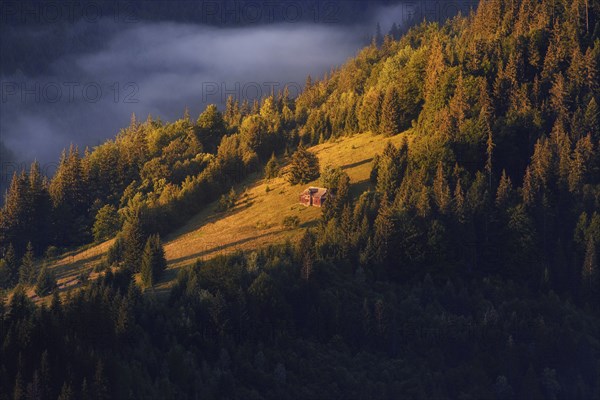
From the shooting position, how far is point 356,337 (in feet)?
331

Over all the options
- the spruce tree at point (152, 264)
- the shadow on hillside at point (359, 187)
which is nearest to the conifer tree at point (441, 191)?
the shadow on hillside at point (359, 187)

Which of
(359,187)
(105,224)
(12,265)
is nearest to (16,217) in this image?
(105,224)

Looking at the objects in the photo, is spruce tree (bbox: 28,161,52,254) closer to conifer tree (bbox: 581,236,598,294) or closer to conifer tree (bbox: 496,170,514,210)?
conifer tree (bbox: 496,170,514,210)

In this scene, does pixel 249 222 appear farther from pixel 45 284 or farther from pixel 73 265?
pixel 45 284

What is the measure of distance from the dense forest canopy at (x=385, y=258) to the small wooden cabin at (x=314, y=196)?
4273mm

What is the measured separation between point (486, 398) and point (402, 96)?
6463cm

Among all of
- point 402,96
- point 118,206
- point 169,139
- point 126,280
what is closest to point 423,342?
point 126,280

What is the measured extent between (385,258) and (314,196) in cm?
1933

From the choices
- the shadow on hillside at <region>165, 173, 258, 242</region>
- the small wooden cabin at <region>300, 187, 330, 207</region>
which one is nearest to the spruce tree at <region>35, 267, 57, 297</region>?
the shadow on hillside at <region>165, 173, 258, 242</region>

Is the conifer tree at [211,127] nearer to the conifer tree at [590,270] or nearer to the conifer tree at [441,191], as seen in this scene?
the conifer tree at [441,191]

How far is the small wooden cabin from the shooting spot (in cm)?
12719

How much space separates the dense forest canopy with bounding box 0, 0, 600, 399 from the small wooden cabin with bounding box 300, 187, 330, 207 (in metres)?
4.27

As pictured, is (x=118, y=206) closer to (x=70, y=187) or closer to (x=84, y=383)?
(x=70, y=187)

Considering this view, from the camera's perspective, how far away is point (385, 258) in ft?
367
